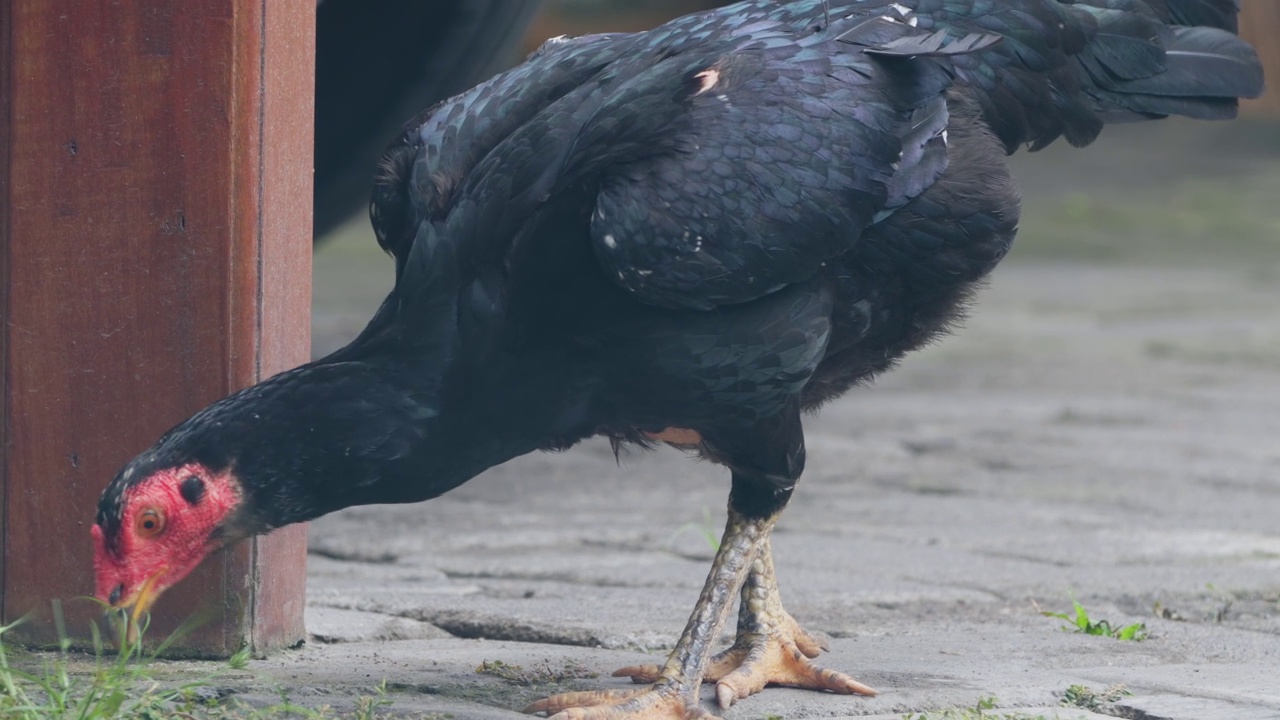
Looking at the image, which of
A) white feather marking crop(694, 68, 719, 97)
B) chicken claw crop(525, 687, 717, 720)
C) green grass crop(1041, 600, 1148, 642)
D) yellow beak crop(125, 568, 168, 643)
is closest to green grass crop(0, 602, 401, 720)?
yellow beak crop(125, 568, 168, 643)

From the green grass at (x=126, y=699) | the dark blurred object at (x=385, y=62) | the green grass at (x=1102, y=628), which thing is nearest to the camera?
the green grass at (x=126, y=699)

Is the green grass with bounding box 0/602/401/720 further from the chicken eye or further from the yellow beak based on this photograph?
the chicken eye

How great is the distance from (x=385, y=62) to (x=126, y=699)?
2.38m

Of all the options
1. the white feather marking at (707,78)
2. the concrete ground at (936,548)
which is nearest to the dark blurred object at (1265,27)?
the concrete ground at (936,548)

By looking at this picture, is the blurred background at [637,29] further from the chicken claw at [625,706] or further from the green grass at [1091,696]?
the green grass at [1091,696]

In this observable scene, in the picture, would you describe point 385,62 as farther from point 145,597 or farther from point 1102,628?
point 1102,628

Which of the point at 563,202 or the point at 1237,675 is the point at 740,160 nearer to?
the point at 563,202

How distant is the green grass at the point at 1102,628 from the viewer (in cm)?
341

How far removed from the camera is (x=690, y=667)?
2914 mm

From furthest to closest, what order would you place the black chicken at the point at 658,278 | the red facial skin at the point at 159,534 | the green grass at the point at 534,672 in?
the green grass at the point at 534,672 < the black chicken at the point at 658,278 < the red facial skin at the point at 159,534

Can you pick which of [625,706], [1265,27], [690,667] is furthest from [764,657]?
[1265,27]

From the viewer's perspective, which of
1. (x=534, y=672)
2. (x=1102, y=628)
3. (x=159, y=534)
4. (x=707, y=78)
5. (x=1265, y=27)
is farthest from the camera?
(x=1265, y=27)

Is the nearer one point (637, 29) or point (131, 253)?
point (131, 253)

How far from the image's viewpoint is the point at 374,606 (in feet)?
12.0
